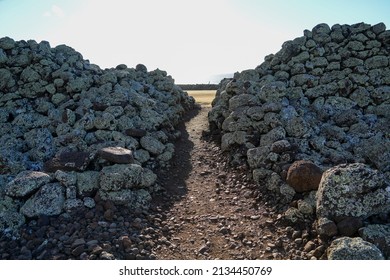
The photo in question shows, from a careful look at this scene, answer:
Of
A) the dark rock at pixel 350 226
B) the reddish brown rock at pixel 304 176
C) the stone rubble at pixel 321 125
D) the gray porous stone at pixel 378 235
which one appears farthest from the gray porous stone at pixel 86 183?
the gray porous stone at pixel 378 235

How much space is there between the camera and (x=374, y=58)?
458 inches

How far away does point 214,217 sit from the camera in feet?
24.8

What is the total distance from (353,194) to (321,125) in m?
4.41

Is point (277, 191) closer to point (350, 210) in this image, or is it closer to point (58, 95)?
point (350, 210)

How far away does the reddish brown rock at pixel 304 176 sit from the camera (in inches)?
281

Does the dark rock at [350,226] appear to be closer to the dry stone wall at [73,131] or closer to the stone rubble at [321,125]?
the stone rubble at [321,125]

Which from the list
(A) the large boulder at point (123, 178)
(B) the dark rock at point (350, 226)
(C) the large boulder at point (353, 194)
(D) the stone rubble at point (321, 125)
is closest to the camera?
(B) the dark rock at point (350, 226)

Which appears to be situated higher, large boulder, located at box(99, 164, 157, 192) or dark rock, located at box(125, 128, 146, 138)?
dark rock, located at box(125, 128, 146, 138)

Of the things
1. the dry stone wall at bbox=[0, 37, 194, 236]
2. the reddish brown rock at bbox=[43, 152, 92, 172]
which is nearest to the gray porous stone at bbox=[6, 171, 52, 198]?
the dry stone wall at bbox=[0, 37, 194, 236]

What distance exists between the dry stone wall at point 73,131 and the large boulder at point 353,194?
4052 millimetres

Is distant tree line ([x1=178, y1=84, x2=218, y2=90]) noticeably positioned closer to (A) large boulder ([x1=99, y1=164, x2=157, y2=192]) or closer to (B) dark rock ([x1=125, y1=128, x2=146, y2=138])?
(B) dark rock ([x1=125, y1=128, x2=146, y2=138])

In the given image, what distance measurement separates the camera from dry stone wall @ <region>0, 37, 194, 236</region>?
24.0 ft

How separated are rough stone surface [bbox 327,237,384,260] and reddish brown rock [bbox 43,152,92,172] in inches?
226

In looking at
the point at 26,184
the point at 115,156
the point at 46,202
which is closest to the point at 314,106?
the point at 115,156
